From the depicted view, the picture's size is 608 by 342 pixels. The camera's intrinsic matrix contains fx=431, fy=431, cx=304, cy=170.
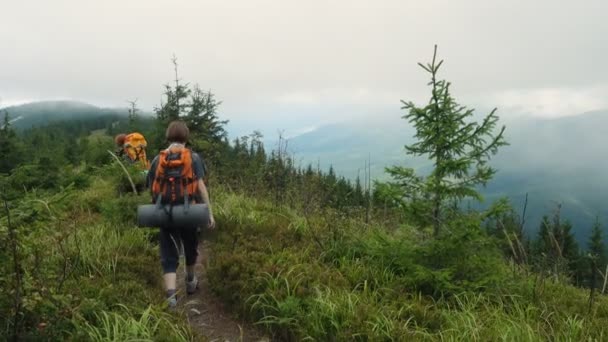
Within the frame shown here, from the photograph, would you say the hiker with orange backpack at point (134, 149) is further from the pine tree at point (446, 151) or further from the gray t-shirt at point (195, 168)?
the pine tree at point (446, 151)

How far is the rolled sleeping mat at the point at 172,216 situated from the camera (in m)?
5.07

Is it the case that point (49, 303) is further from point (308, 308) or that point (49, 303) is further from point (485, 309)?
point (485, 309)

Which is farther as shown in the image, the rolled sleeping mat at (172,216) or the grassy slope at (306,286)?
the rolled sleeping mat at (172,216)

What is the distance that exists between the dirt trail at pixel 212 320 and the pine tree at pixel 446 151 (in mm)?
2672

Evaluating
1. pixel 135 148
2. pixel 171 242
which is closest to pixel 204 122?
pixel 135 148

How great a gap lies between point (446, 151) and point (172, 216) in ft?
11.5

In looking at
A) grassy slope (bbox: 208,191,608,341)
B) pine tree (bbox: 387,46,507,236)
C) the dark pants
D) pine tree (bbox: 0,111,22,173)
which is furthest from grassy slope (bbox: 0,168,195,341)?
pine tree (bbox: 0,111,22,173)

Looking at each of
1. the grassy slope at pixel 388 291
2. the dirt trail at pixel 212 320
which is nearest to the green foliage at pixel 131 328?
the dirt trail at pixel 212 320

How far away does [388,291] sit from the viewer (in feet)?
17.7

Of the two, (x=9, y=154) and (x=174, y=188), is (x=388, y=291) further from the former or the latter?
(x=9, y=154)

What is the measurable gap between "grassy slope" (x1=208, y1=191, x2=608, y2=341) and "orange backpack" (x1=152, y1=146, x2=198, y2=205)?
4.71 ft

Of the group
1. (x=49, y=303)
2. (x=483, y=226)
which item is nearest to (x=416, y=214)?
(x=483, y=226)

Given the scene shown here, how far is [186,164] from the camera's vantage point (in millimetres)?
5207

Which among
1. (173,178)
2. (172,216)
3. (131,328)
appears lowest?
(131,328)
